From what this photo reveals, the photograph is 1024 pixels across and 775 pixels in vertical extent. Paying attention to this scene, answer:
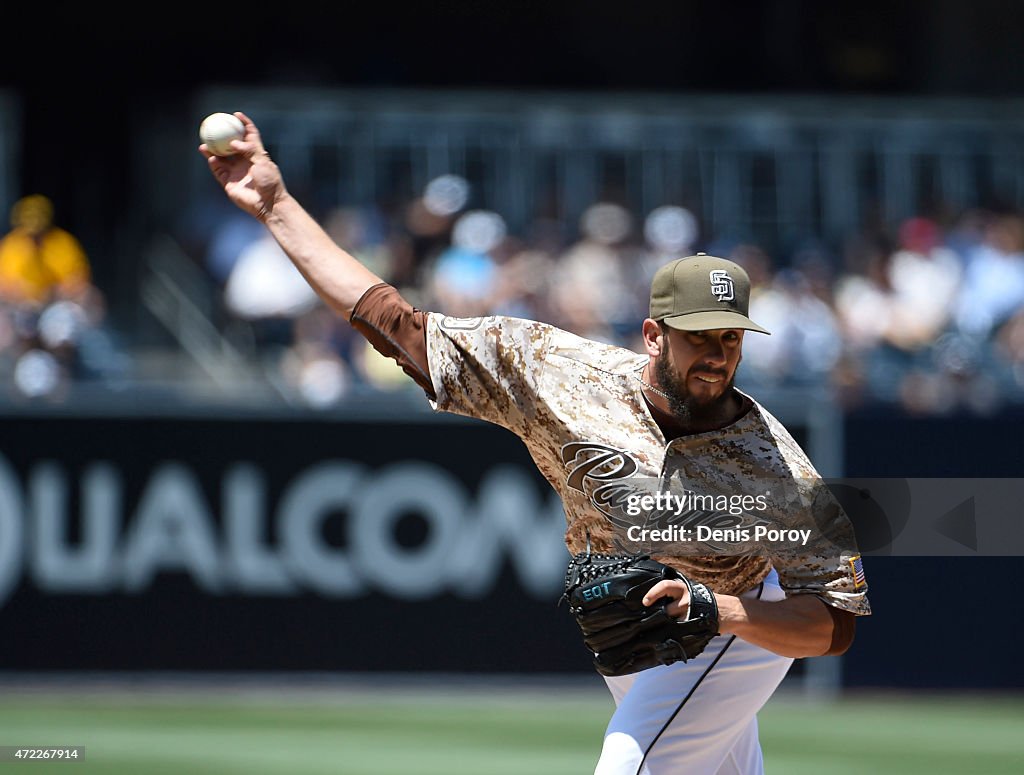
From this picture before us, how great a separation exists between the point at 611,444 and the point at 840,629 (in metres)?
0.82

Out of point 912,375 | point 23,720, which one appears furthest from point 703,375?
point 912,375

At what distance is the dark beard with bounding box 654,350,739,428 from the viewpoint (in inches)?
192

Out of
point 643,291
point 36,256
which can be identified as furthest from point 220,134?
point 643,291

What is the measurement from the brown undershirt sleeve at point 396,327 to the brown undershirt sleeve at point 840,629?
1.31 metres

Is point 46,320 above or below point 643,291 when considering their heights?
above

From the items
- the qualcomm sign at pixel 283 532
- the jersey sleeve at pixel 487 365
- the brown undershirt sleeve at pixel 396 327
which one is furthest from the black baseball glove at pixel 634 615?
the qualcomm sign at pixel 283 532

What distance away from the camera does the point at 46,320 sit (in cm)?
1204

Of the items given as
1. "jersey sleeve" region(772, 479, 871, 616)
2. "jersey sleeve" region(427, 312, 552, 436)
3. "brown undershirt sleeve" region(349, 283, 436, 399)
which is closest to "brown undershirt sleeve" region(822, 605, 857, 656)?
"jersey sleeve" region(772, 479, 871, 616)

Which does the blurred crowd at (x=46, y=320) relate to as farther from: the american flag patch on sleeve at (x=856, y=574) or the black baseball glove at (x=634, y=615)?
the american flag patch on sleeve at (x=856, y=574)

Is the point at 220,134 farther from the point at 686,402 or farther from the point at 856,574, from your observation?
the point at 856,574

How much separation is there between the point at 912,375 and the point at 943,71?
6.70 meters

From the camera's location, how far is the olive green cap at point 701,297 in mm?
4781

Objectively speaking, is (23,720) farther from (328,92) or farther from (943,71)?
(943,71)

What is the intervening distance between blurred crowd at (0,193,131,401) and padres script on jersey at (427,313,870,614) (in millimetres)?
6890
